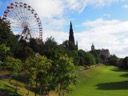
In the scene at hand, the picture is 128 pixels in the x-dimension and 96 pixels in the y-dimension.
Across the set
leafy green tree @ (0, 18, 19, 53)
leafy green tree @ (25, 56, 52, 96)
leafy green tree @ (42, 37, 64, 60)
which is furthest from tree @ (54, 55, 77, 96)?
leafy green tree @ (42, 37, 64, 60)

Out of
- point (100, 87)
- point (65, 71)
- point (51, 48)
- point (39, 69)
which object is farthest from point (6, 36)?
point (39, 69)

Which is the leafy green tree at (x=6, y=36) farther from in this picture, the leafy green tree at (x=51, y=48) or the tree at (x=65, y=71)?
the tree at (x=65, y=71)

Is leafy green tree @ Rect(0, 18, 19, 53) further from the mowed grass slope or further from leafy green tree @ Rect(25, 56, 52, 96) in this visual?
leafy green tree @ Rect(25, 56, 52, 96)

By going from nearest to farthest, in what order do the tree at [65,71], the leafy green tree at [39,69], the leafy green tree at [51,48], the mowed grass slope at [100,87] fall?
the leafy green tree at [39,69] < the tree at [65,71] < the mowed grass slope at [100,87] < the leafy green tree at [51,48]

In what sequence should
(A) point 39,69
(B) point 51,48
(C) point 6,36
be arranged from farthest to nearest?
1. (B) point 51,48
2. (C) point 6,36
3. (A) point 39,69

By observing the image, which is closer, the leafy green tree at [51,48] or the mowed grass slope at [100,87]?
the mowed grass slope at [100,87]

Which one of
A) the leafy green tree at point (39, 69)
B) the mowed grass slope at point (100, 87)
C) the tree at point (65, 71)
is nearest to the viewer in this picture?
the leafy green tree at point (39, 69)

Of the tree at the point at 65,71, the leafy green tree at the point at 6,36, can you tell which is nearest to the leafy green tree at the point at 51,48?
the leafy green tree at the point at 6,36

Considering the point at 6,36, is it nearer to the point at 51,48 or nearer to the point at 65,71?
the point at 51,48

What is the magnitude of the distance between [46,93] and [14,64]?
1083 centimetres

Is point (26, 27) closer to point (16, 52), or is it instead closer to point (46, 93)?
point (16, 52)

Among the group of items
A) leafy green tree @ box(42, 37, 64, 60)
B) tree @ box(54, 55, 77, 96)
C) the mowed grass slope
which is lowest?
the mowed grass slope

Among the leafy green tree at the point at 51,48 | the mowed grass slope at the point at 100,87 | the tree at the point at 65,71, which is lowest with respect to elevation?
the mowed grass slope at the point at 100,87

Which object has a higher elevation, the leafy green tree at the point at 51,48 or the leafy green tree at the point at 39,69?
the leafy green tree at the point at 51,48
